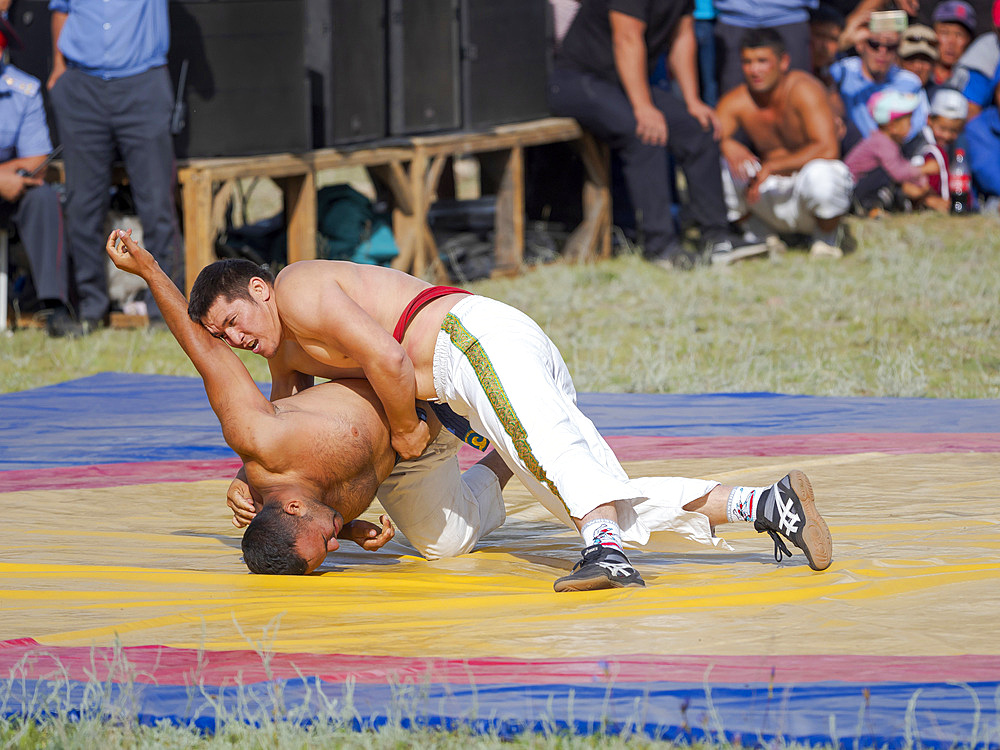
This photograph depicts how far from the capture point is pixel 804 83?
29.9ft

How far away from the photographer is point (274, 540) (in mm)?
3053

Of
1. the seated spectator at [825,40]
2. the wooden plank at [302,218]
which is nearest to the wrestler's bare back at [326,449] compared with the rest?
the wooden plank at [302,218]

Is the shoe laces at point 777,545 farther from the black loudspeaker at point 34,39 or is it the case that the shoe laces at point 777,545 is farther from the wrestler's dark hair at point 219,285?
the black loudspeaker at point 34,39

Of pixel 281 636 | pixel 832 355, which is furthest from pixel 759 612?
pixel 832 355

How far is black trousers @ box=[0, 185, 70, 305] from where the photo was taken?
7.01 meters

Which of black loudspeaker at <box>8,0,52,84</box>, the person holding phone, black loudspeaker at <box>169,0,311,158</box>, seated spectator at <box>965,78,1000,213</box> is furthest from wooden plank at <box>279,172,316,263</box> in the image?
seated spectator at <box>965,78,1000,213</box>

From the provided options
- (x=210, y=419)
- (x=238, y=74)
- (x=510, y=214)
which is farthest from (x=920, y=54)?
(x=210, y=419)

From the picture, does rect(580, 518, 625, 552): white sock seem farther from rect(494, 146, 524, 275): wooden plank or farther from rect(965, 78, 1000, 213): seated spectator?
rect(965, 78, 1000, 213): seated spectator

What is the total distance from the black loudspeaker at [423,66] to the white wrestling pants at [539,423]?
5.59 m

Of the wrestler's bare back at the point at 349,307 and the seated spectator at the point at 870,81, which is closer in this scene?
the wrestler's bare back at the point at 349,307

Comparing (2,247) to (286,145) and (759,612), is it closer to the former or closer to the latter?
(286,145)

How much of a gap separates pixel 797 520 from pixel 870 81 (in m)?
8.02

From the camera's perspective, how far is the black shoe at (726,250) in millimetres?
9047

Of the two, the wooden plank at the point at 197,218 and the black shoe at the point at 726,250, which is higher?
the wooden plank at the point at 197,218
